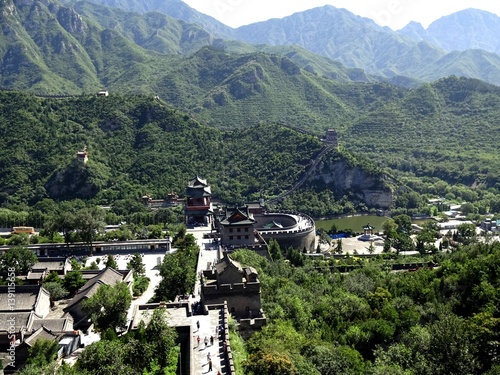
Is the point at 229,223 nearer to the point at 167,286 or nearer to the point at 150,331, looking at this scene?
the point at 167,286

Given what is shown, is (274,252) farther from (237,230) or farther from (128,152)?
(128,152)

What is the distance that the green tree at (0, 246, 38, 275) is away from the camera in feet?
148

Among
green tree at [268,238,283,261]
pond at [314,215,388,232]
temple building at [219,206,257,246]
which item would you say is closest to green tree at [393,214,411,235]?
pond at [314,215,388,232]

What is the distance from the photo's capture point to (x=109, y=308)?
94.8ft

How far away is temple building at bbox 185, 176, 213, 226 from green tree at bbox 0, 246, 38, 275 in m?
31.3

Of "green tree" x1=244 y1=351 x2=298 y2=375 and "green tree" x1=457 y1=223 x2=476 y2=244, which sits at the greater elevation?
"green tree" x1=244 y1=351 x2=298 y2=375

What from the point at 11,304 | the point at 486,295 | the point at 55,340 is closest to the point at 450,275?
the point at 486,295

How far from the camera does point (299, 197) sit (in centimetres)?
10506

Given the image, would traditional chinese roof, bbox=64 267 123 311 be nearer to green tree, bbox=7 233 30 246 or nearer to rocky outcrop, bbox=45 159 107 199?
green tree, bbox=7 233 30 246

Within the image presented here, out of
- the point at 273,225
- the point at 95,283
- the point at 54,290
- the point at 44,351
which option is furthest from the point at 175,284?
the point at 273,225

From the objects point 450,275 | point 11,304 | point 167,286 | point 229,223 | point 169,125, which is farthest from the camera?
point 169,125

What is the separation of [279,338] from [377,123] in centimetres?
15549

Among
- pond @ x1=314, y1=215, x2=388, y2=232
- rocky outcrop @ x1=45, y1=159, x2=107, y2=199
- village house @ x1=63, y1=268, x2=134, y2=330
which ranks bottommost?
pond @ x1=314, y1=215, x2=388, y2=232

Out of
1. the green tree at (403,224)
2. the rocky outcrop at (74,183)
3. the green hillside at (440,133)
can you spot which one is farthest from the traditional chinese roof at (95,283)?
the green hillside at (440,133)
